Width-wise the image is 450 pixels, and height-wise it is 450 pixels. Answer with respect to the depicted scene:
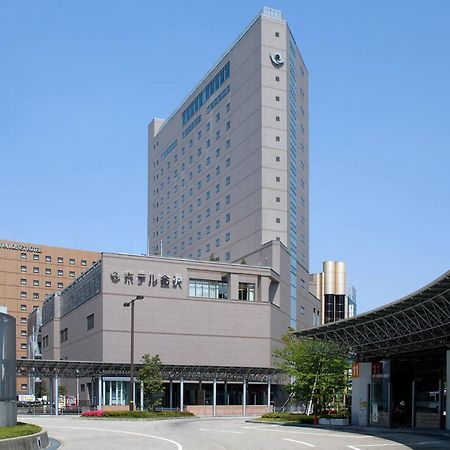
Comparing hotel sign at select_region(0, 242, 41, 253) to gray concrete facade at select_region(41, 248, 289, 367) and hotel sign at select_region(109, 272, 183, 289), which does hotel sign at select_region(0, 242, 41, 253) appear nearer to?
gray concrete facade at select_region(41, 248, 289, 367)

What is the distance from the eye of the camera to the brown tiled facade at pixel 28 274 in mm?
171000

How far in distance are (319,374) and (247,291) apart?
40.2m

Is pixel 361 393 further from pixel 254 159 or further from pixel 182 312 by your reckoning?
pixel 254 159

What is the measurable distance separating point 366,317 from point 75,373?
49519 millimetres

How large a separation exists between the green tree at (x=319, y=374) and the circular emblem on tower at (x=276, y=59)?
5897 centimetres

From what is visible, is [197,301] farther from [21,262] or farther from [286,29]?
[21,262]

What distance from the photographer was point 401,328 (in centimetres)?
4122

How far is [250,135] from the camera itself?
110625mm

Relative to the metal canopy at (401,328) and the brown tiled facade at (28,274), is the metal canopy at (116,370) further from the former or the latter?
the brown tiled facade at (28,274)

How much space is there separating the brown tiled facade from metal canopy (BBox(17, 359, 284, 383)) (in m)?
86.8

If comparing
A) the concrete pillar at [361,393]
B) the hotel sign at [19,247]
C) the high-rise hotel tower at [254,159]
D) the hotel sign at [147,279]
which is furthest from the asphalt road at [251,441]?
the hotel sign at [19,247]

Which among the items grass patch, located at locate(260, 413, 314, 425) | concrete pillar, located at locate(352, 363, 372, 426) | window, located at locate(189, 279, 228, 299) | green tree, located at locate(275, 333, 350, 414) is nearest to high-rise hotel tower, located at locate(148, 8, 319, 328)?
window, located at locate(189, 279, 228, 299)

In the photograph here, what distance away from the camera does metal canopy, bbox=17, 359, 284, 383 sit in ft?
266

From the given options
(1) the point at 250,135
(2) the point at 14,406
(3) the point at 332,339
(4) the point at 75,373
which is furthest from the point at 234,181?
(2) the point at 14,406
